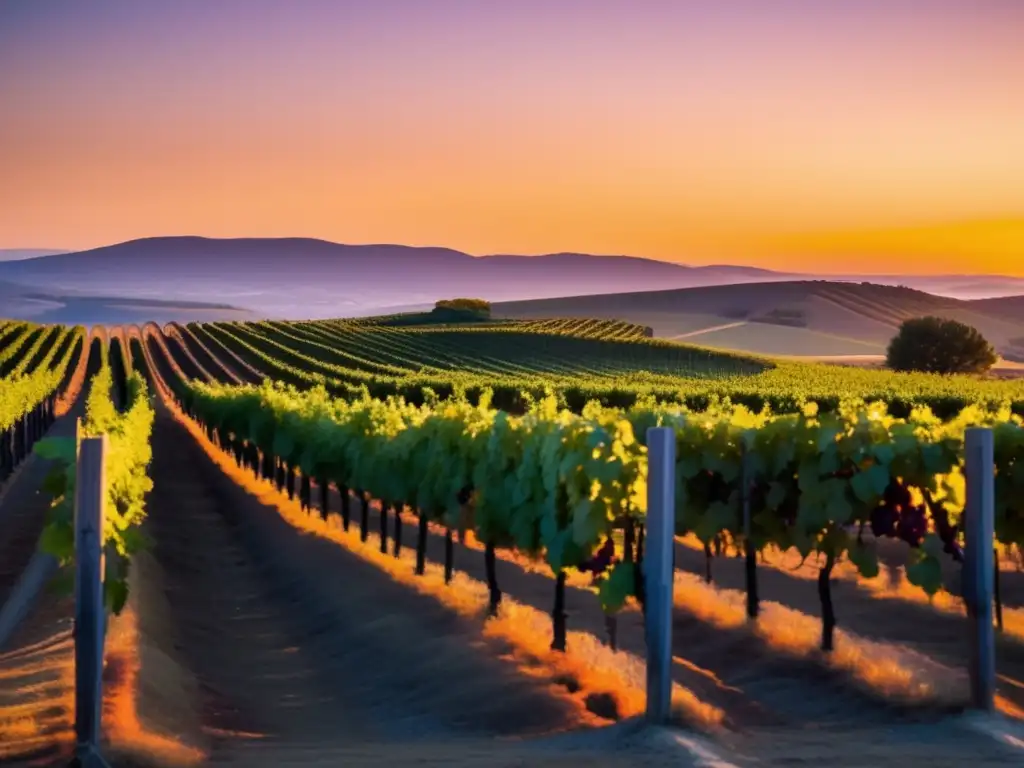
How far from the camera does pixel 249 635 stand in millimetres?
12562

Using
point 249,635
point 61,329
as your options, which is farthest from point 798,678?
point 61,329

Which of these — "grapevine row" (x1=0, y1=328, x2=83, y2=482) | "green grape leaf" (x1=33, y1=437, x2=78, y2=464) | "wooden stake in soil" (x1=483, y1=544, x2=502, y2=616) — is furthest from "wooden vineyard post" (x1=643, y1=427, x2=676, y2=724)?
"grapevine row" (x1=0, y1=328, x2=83, y2=482)

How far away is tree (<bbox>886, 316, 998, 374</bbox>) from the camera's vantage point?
289 feet

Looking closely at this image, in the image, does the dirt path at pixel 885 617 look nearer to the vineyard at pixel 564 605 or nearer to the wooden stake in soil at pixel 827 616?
the vineyard at pixel 564 605

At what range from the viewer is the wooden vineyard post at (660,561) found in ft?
22.0

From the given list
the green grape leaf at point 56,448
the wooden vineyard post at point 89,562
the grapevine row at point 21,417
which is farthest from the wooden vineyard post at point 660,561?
the grapevine row at point 21,417

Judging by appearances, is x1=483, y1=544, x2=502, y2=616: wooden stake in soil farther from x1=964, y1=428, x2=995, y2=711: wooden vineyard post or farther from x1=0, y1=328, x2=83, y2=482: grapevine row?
x1=0, y1=328, x2=83, y2=482: grapevine row

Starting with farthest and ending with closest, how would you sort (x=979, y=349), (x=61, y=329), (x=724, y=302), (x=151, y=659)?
(x=724, y=302)
(x=61, y=329)
(x=979, y=349)
(x=151, y=659)

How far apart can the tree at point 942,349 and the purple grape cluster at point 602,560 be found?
84.6m

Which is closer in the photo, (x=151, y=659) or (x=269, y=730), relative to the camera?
(x=269, y=730)

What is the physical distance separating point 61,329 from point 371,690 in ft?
346

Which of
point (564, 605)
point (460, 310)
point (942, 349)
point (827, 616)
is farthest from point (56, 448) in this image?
point (460, 310)

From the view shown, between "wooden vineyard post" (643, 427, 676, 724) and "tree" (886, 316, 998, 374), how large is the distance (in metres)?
86.9

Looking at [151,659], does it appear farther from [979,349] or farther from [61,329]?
[61,329]
